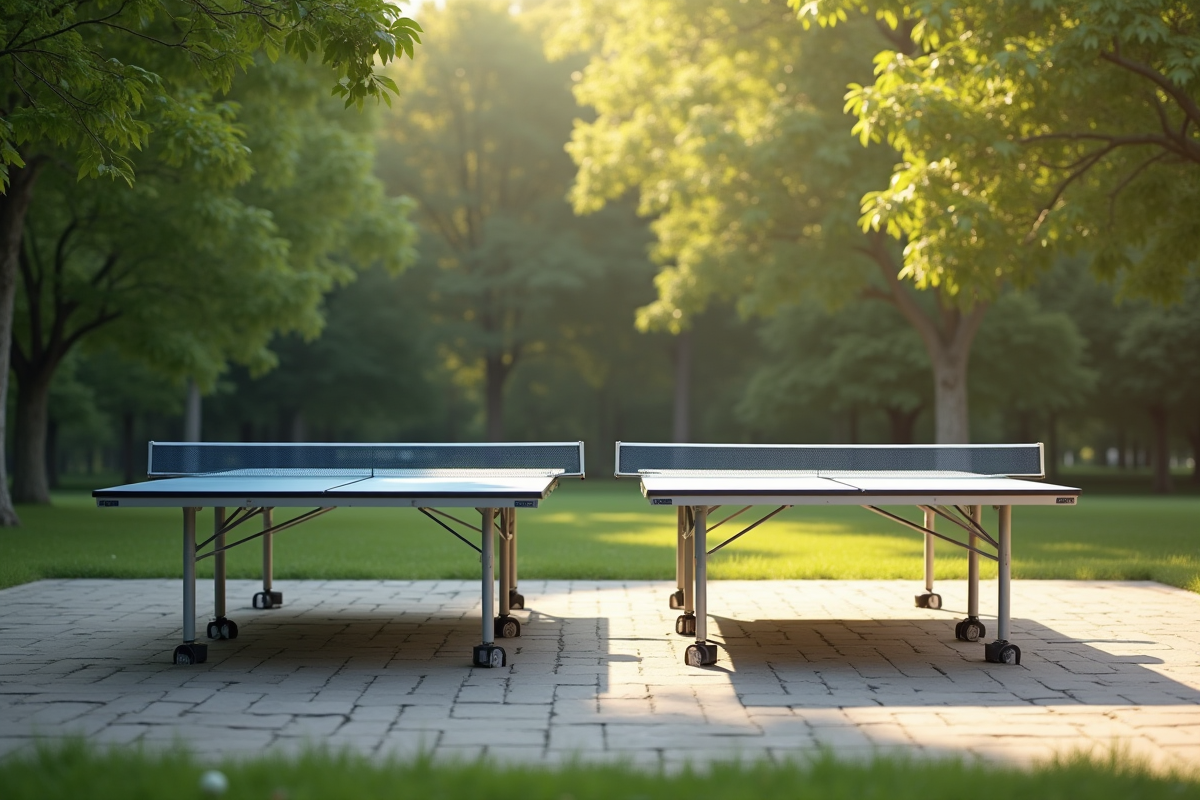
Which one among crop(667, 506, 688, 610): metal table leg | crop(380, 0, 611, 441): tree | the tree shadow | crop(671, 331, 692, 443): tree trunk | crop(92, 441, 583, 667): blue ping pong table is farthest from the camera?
crop(380, 0, 611, 441): tree

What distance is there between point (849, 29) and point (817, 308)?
595 inches

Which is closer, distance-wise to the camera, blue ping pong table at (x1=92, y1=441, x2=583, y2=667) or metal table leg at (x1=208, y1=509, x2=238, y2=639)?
blue ping pong table at (x1=92, y1=441, x2=583, y2=667)

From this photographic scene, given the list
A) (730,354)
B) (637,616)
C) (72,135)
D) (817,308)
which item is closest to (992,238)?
(637,616)

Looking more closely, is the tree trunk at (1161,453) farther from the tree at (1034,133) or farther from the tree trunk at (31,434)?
the tree trunk at (31,434)

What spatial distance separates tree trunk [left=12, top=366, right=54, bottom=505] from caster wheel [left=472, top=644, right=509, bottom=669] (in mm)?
17733

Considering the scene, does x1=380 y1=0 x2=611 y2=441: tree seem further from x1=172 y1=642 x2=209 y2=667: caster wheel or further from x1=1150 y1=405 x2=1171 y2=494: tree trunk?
x1=172 y1=642 x2=209 y2=667: caster wheel

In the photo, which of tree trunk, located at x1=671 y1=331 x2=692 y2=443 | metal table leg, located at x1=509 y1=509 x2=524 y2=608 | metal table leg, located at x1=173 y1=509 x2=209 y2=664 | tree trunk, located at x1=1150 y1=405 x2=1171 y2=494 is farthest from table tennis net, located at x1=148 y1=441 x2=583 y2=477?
tree trunk, located at x1=1150 y1=405 x2=1171 y2=494

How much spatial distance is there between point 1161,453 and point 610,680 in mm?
38476

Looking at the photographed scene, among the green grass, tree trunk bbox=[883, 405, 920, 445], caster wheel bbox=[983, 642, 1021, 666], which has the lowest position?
caster wheel bbox=[983, 642, 1021, 666]

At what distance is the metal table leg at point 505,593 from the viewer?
820cm

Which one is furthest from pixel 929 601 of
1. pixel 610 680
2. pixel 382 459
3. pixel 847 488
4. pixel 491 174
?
pixel 491 174

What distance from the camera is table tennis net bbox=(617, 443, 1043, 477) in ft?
29.5

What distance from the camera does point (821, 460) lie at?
9492mm

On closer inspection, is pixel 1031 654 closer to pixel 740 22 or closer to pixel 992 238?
pixel 992 238
